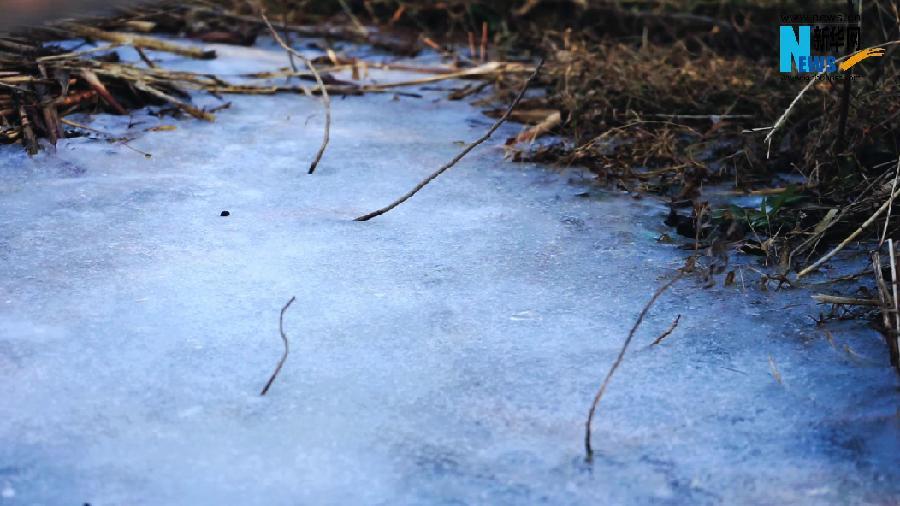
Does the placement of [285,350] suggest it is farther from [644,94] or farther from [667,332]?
[644,94]

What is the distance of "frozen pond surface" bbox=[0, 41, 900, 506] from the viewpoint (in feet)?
4.62

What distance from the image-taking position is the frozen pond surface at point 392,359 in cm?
141

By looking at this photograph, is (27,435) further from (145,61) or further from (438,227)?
(145,61)

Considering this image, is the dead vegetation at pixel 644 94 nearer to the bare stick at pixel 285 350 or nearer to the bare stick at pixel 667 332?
the bare stick at pixel 667 332

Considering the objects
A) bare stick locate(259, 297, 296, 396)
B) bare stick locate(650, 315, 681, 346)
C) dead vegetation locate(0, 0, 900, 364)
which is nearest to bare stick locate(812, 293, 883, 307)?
dead vegetation locate(0, 0, 900, 364)

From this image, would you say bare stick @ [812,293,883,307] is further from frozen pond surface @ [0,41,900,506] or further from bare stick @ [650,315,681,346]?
bare stick @ [650,315,681,346]

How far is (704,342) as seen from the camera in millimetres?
1793

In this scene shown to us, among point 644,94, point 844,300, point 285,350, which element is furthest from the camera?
point 644,94

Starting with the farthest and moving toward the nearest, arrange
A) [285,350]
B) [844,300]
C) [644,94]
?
1. [644,94]
2. [844,300]
3. [285,350]

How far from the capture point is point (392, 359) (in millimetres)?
1716

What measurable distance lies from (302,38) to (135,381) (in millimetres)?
3149

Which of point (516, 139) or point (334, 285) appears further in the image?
point (516, 139)

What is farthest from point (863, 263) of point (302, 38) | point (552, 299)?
point (302, 38)

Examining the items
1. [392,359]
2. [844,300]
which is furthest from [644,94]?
[392,359]
